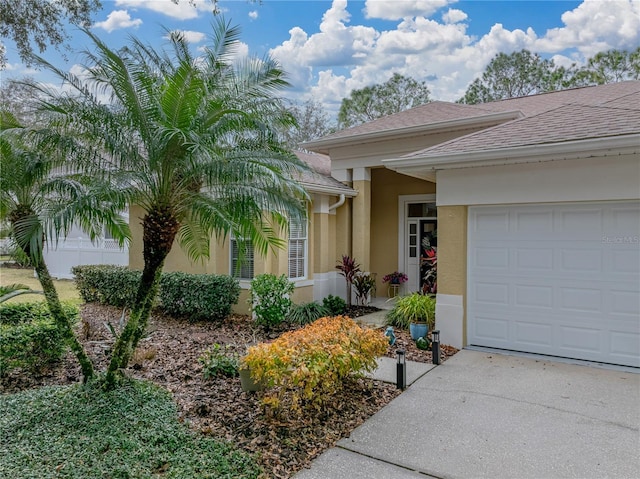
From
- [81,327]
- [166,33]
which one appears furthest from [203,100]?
[81,327]

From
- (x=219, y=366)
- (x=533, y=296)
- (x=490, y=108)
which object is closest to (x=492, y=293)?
(x=533, y=296)

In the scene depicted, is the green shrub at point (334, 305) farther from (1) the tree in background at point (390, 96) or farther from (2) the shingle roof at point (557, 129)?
(1) the tree in background at point (390, 96)

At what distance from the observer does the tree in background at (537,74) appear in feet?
74.4

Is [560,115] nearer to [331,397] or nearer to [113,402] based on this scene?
[331,397]

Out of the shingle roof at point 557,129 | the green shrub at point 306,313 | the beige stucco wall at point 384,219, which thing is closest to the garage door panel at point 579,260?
the shingle roof at point 557,129

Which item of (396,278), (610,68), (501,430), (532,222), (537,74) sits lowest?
(501,430)

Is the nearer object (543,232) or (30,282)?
(543,232)

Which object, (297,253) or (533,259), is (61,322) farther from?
(533,259)

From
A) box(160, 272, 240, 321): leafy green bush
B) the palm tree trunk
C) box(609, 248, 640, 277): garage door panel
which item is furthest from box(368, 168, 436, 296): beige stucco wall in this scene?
the palm tree trunk

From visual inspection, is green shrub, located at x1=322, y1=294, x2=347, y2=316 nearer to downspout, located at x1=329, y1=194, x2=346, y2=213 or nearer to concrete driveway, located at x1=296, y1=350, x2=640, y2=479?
downspout, located at x1=329, y1=194, x2=346, y2=213

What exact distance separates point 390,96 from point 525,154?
79.5ft

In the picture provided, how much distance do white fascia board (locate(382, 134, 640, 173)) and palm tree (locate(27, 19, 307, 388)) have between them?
313 centimetres

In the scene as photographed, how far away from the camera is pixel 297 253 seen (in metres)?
11.1

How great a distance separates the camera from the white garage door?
6.54m
